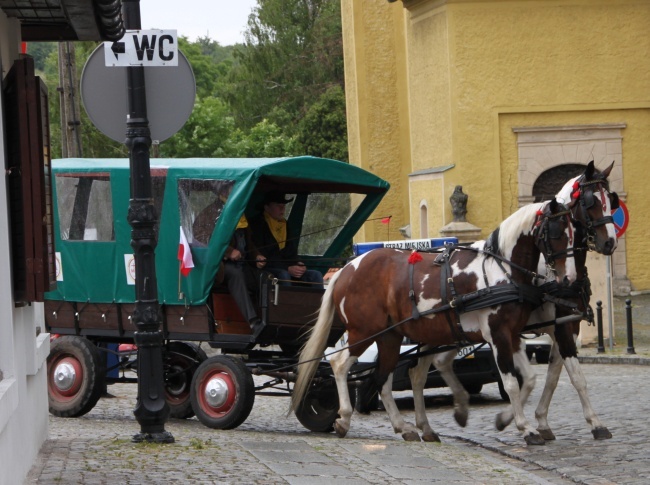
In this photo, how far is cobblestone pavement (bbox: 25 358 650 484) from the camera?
934cm

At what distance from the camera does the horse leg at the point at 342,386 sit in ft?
42.1

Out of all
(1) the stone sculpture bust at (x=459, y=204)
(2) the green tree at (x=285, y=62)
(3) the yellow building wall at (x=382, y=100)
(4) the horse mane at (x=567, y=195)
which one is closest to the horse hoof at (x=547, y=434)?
(4) the horse mane at (x=567, y=195)

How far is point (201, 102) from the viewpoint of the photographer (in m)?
71.9

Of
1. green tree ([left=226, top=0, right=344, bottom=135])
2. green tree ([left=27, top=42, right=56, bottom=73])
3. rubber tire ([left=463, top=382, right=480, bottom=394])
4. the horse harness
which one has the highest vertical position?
green tree ([left=27, top=42, right=56, bottom=73])

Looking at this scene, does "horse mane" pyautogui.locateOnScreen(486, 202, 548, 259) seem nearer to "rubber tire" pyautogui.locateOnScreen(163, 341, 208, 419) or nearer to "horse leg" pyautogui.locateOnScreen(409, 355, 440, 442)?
"horse leg" pyautogui.locateOnScreen(409, 355, 440, 442)

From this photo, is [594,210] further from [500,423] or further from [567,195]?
[500,423]

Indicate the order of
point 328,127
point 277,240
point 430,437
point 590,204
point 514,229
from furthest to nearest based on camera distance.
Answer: point 328,127
point 277,240
point 430,437
point 514,229
point 590,204

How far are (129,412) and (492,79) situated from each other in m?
18.3

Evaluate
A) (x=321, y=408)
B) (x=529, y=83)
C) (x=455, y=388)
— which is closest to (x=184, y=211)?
(x=321, y=408)

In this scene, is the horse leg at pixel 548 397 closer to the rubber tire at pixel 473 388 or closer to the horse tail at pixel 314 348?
the horse tail at pixel 314 348

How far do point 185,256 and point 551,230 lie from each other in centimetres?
369

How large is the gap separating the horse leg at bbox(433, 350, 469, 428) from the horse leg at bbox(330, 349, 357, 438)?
0.86 metres

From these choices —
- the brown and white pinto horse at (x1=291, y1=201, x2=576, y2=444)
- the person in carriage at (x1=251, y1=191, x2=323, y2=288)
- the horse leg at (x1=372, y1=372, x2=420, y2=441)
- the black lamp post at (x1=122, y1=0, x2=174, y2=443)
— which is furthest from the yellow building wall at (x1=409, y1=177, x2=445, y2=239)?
the black lamp post at (x1=122, y1=0, x2=174, y2=443)

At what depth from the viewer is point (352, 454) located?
1088 cm
